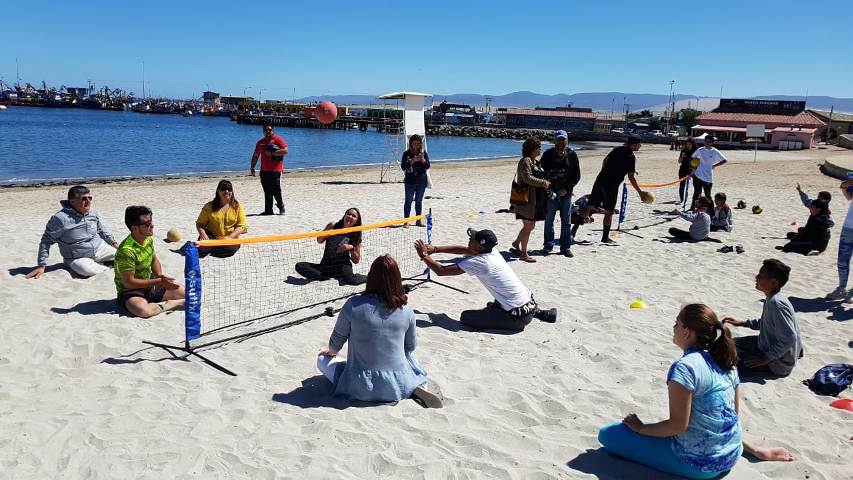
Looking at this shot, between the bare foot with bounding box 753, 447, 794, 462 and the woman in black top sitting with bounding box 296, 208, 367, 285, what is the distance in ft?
17.1

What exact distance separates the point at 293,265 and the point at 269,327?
255cm

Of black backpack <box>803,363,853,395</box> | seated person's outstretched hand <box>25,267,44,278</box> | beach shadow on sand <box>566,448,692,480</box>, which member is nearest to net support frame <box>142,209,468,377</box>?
seated person's outstretched hand <box>25,267,44,278</box>

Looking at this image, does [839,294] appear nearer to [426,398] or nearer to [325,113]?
[426,398]

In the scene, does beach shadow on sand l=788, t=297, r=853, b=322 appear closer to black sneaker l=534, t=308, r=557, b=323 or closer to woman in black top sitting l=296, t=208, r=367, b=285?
black sneaker l=534, t=308, r=557, b=323

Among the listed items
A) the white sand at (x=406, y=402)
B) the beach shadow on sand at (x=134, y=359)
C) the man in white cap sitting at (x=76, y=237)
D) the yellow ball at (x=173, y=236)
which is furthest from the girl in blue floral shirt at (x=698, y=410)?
the yellow ball at (x=173, y=236)

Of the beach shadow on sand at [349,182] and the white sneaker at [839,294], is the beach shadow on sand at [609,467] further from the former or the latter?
the beach shadow on sand at [349,182]

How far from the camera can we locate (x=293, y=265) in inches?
350

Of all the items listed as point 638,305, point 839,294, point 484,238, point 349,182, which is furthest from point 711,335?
point 349,182

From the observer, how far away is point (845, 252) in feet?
24.9

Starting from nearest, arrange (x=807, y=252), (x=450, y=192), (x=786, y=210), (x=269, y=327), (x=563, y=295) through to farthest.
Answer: (x=269, y=327), (x=563, y=295), (x=807, y=252), (x=786, y=210), (x=450, y=192)

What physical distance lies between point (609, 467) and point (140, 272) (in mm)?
5117

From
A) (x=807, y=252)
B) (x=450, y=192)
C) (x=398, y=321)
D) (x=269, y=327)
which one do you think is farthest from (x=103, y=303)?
(x=450, y=192)

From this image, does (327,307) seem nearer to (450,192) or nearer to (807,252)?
(807,252)

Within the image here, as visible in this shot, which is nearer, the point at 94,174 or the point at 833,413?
the point at 833,413
